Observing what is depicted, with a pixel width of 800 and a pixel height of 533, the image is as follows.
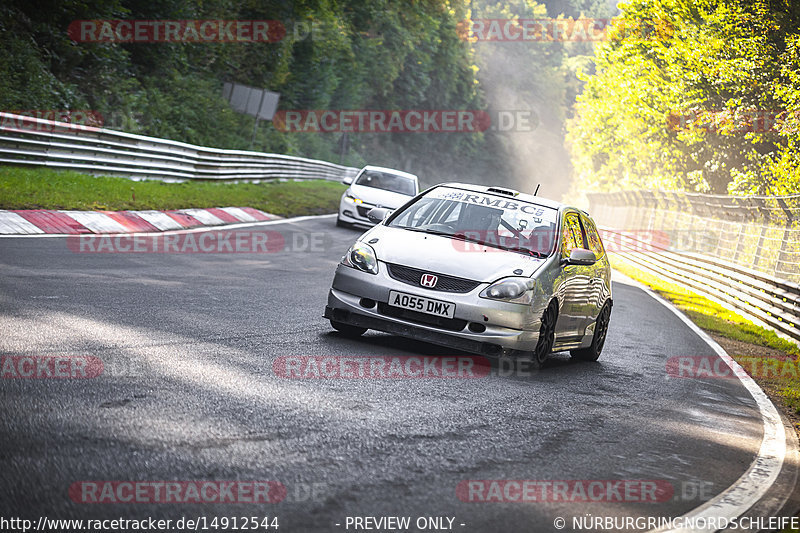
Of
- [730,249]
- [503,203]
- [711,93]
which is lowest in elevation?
[730,249]

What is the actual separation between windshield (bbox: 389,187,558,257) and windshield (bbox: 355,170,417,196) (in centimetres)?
1411

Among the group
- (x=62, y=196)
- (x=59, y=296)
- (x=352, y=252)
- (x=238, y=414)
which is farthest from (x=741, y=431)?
(x=62, y=196)

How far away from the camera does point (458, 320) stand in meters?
7.98

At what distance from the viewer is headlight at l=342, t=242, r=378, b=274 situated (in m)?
8.32

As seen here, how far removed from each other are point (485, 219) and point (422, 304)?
1.54 m

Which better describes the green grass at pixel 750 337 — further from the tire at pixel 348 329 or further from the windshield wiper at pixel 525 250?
the tire at pixel 348 329

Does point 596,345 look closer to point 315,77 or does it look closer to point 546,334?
point 546,334

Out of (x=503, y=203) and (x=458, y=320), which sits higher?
(x=503, y=203)

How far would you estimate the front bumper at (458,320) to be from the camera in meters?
7.97

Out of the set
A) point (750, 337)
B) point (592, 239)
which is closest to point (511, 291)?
point (592, 239)

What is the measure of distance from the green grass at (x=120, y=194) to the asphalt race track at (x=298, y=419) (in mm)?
4197

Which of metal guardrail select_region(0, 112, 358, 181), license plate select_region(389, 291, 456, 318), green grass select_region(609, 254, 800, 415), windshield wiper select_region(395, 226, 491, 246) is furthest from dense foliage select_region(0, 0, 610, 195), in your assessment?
license plate select_region(389, 291, 456, 318)

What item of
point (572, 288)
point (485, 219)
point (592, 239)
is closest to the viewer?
point (485, 219)

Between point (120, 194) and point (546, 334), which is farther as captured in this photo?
point (120, 194)
